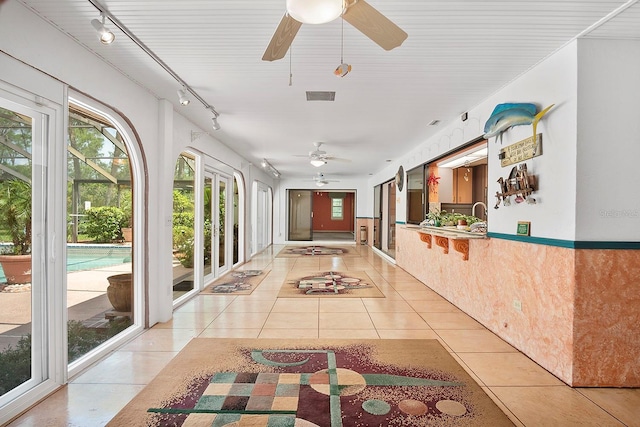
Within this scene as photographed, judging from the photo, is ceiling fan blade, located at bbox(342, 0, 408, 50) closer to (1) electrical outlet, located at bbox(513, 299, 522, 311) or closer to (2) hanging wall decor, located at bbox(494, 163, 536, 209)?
(2) hanging wall decor, located at bbox(494, 163, 536, 209)

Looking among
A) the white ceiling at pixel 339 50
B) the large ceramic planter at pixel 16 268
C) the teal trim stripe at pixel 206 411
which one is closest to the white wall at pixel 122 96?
the white ceiling at pixel 339 50

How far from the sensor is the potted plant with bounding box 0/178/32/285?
2268 millimetres

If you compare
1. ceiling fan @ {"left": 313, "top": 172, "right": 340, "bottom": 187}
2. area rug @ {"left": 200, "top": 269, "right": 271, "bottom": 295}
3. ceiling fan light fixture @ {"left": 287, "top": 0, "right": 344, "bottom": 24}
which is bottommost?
area rug @ {"left": 200, "top": 269, "right": 271, "bottom": 295}

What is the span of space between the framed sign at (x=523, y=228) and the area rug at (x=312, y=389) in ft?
4.26

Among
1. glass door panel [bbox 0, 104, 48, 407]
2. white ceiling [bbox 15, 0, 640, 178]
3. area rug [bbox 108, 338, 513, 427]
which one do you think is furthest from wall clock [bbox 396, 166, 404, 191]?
glass door panel [bbox 0, 104, 48, 407]

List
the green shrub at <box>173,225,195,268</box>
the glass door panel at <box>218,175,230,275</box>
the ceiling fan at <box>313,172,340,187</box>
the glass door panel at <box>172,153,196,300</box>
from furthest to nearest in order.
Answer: the ceiling fan at <box>313,172,340,187</box> < the glass door panel at <box>218,175,230,275</box> < the green shrub at <box>173,225,195,268</box> < the glass door panel at <box>172,153,196,300</box>

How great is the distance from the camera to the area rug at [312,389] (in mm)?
2193

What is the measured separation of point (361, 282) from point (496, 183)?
3196 millimetres

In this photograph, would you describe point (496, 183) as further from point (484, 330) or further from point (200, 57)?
point (200, 57)

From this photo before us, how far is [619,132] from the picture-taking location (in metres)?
2.64

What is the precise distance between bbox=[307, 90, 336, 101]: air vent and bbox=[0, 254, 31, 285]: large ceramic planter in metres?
2.84

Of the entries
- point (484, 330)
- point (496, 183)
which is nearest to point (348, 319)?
point (484, 330)

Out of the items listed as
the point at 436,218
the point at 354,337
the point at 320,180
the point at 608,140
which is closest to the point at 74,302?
the point at 354,337

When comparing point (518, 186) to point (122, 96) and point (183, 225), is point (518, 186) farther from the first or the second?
point (183, 225)
